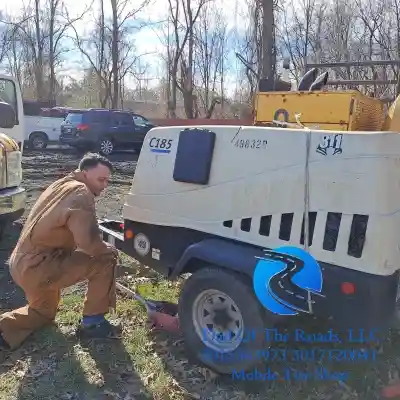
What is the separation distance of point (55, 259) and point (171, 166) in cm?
111

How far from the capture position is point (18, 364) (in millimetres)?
3613

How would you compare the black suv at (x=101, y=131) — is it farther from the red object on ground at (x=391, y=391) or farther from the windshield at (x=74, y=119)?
the red object on ground at (x=391, y=391)

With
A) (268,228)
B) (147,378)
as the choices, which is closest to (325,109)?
(268,228)

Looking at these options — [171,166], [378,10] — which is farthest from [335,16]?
[171,166]

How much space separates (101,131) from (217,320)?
15.8m

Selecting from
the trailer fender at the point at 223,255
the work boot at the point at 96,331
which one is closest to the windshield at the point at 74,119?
the work boot at the point at 96,331

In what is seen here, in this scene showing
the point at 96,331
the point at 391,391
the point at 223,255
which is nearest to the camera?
the point at 391,391

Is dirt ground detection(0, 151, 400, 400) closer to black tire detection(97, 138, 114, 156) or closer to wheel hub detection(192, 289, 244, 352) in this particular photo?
wheel hub detection(192, 289, 244, 352)

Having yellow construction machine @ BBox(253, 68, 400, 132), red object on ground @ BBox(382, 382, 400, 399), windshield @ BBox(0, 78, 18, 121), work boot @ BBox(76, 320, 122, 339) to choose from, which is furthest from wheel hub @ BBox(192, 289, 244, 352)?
windshield @ BBox(0, 78, 18, 121)

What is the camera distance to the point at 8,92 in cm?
780

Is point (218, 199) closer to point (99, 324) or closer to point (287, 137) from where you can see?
point (287, 137)

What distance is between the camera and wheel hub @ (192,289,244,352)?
3391 millimetres

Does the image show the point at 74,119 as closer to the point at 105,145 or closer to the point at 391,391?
the point at 105,145

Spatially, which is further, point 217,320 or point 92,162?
point 92,162
